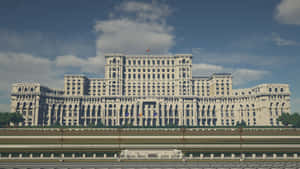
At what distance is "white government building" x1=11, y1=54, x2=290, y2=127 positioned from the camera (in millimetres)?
158125

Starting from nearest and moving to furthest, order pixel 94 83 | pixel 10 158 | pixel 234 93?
pixel 10 158, pixel 234 93, pixel 94 83

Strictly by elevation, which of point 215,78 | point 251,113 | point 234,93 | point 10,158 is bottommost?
point 10,158

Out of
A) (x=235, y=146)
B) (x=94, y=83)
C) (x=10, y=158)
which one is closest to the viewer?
(x=10, y=158)

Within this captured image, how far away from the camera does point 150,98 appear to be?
523ft

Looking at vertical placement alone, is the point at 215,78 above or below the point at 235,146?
above

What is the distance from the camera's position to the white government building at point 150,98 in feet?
519

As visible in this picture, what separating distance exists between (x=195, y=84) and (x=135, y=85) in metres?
46.5

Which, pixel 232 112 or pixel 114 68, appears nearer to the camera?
pixel 232 112

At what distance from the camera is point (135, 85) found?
591 ft

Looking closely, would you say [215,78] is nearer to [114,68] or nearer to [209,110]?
[209,110]

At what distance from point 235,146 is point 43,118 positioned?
131 metres

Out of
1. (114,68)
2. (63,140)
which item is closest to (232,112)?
(114,68)

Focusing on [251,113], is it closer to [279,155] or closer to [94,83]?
[279,155]

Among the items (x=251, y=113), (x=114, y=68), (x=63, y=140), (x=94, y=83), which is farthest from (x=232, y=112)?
(x=63, y=140)
